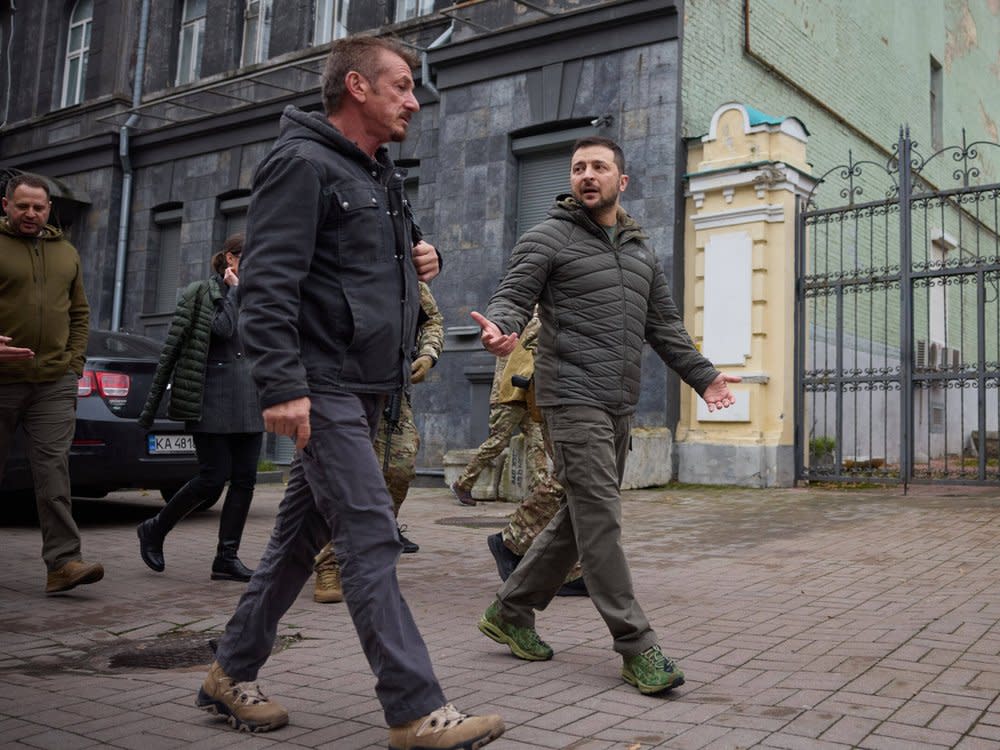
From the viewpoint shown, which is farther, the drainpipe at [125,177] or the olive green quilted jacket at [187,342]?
→ the drainpipe at [125,177]

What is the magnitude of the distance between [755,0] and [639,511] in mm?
8253

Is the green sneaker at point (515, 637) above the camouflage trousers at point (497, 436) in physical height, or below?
below

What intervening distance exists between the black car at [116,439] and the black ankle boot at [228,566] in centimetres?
210

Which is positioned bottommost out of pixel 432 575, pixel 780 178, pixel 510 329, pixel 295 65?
pixel 432 575

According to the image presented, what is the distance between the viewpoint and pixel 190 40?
19.6 metres

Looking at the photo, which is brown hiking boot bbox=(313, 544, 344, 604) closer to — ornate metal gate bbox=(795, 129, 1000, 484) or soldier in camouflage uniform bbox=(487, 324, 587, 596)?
soldier in camouflage uniform bbox=(487, 324, 587, 596)

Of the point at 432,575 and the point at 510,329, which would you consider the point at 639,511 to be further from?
the point at 510,329

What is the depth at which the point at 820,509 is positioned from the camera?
386 inches

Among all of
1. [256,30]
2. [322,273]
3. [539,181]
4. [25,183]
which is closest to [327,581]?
[25,183]

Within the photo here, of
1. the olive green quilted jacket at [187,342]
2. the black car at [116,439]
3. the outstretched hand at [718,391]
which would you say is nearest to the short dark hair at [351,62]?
the outstretched hand at [718,391]

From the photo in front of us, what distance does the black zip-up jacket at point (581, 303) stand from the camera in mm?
4047

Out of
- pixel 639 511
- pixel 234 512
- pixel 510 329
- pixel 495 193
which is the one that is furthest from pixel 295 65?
pixel 510 329

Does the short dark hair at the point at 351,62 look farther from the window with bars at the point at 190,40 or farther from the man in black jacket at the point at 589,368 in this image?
the window with bars at the point at 190,40

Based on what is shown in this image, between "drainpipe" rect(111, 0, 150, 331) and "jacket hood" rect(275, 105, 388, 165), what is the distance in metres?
17.0
